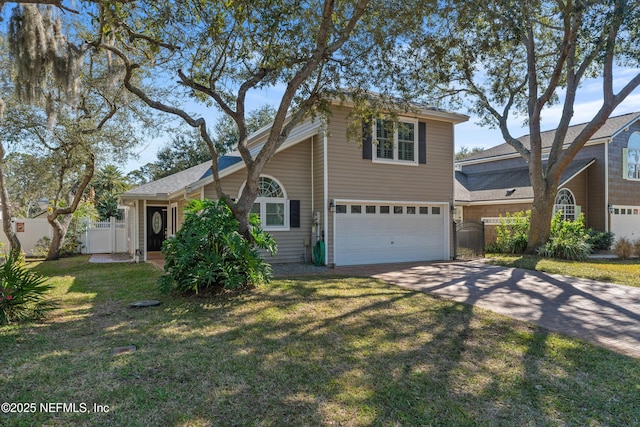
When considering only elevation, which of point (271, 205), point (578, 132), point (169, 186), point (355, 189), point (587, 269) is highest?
point (578, 132)

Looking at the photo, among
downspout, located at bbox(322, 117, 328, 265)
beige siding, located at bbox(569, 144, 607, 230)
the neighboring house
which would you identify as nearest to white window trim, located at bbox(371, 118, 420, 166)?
downspout, located at bbox(322, 117, 328, 265)

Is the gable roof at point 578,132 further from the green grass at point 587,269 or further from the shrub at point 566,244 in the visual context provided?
the green grass at point 587,269

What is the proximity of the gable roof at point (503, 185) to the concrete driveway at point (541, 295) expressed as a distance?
24.4 feet

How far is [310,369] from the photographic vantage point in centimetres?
423

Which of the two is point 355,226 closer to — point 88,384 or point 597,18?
point 597,18

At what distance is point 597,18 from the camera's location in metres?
9.54

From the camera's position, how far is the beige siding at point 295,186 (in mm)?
12219

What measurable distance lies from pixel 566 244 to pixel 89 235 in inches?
847

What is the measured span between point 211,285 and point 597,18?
11.2 metres

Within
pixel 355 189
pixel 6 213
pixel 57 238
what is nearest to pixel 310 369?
pixel 355 189

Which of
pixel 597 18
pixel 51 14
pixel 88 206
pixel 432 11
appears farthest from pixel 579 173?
pixel 88 206

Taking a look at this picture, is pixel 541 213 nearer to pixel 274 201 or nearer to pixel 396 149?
pixel 396 149

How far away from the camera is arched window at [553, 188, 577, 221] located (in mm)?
18828

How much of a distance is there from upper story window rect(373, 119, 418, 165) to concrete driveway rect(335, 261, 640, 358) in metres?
3.78
